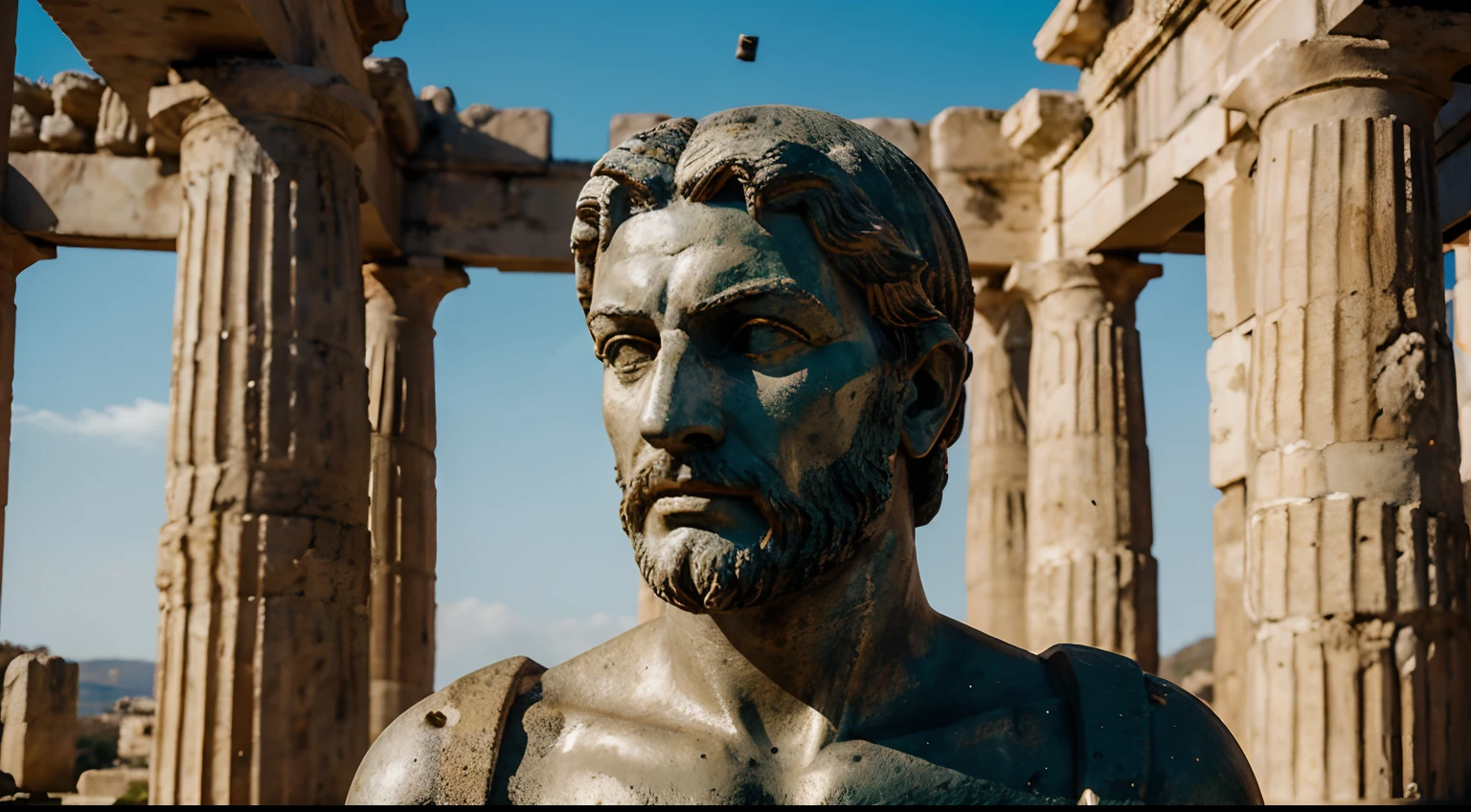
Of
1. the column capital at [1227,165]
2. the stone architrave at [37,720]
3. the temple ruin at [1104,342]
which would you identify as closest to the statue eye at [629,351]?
the temple ruin at [1104,342]

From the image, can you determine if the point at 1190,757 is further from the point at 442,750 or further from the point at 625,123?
the point at 625,123

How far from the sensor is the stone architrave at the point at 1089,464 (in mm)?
13398

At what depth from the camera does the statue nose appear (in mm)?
2279

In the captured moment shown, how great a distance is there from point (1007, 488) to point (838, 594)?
1339cm

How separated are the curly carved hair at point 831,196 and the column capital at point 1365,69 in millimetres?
6943

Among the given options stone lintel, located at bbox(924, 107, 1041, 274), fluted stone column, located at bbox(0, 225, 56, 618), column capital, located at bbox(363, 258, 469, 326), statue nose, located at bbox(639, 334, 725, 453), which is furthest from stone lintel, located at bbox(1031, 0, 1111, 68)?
statue nose, located at bbox(639, 334, 725, 453)

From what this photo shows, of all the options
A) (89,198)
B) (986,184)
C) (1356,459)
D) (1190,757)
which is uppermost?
(986,184)

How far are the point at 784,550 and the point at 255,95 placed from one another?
8232 mm

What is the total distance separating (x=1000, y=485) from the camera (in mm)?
15625

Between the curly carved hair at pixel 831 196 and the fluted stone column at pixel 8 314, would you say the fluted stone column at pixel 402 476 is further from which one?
the curly carved hair at pixel 831 196

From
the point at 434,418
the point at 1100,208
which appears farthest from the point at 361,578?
the point at 1100,208

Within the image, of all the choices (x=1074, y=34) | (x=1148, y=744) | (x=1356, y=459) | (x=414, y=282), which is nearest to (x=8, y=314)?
(x=414, y=282)

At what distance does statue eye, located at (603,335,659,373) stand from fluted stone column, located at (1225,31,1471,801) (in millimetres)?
6923

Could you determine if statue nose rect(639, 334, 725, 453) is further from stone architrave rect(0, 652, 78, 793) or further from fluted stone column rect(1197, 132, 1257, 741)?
stone architrave rect(0, 652, 78, 793)
